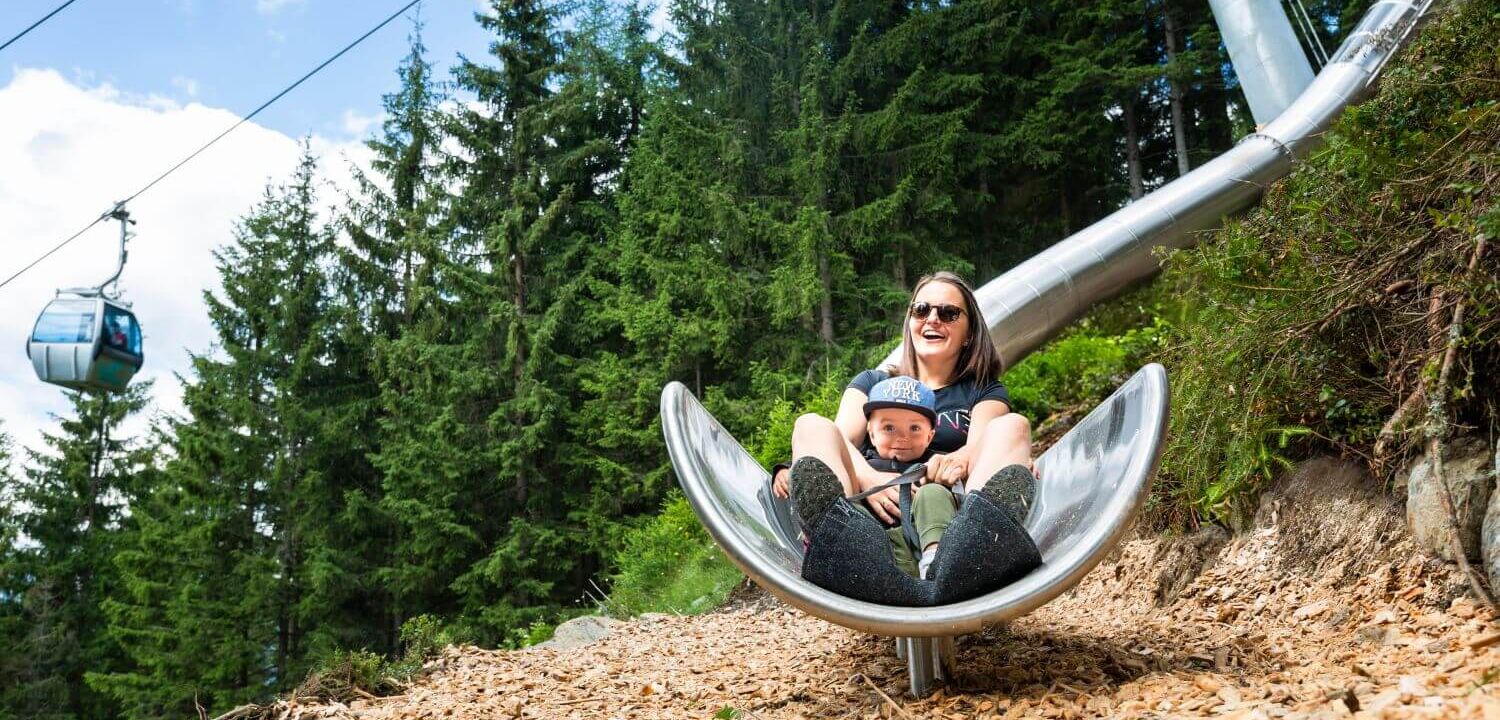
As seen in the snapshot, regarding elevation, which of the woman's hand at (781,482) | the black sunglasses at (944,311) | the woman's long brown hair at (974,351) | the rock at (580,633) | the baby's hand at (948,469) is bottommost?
the rock at (580,633)

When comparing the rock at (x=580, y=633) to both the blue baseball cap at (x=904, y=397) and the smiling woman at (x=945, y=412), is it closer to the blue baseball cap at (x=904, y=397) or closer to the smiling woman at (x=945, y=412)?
the smiling woman at (x=945, y=412)

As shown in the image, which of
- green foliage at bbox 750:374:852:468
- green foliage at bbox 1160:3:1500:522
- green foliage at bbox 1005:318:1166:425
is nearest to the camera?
green foliage at bbox 1160:3:1500:522

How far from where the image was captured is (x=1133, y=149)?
37.6ft

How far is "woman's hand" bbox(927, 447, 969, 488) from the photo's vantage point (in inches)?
101

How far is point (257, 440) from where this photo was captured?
47.9 feet

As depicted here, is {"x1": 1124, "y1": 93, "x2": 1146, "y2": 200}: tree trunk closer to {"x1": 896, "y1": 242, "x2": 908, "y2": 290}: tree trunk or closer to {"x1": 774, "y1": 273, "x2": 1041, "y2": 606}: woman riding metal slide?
{"x1": 896, "y1": 242, "x2": 908, "y2": 290}: tree trunk

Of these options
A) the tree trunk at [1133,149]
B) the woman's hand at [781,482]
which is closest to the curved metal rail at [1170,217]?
the woman's hand at [781,482]

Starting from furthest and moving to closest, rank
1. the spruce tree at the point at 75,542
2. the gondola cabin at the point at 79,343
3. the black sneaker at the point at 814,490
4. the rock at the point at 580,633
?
the spruce tree at the point at 75,542, the gondola cabin at the point at 79,343, the rock at the point at 580,633, the black sneaker at the point at 814,490

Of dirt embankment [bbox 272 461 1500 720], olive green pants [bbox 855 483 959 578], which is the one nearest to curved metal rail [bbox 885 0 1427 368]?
dirt embankment [bbox 272 461 1500 720]

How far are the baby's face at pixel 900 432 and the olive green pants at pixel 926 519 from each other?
22 cm

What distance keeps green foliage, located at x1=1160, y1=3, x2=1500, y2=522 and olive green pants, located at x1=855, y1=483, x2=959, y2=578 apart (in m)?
1.19

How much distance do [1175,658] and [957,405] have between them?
2.94 ft

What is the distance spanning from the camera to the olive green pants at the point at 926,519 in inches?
93.2

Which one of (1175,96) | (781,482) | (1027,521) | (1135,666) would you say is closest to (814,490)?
(781,482)
